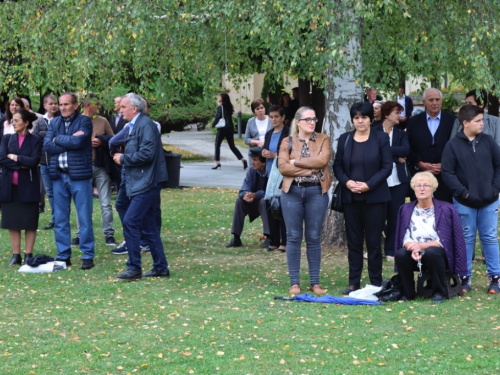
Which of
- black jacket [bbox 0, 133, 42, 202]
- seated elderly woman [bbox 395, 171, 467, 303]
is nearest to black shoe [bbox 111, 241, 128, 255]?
black jacket [bbox 0, 133, 42, 202]

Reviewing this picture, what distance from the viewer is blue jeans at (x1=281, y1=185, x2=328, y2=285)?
9.30 meters

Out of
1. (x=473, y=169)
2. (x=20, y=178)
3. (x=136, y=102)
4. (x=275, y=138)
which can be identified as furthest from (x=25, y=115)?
(x=473, y=169)

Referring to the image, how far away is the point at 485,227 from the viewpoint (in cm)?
950

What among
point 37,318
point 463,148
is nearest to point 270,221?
point 463,148

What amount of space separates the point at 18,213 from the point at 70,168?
0.95m

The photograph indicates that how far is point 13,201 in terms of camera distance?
11.2m

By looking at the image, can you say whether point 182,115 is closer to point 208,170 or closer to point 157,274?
point 208,170

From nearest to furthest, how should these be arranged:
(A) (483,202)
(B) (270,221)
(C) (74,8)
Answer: (A) (483,202) → (C) (74,8) → (B) (270,221)

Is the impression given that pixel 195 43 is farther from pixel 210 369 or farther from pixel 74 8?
pixel 210 369

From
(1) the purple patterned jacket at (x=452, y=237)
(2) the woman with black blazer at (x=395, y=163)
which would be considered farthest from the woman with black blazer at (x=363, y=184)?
(2) the woman with black blazer at (x=395, y=163)

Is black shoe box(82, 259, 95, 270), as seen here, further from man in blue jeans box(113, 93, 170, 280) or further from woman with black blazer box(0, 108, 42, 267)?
man in blue jeans box(113, 93, 170, 280)

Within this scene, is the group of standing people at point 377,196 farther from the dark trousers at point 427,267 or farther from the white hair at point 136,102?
the white hair at point 136,102

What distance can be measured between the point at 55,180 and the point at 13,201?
611mm

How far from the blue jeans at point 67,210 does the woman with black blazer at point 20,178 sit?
317mm
